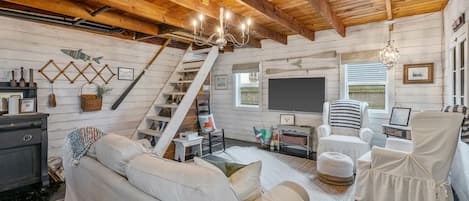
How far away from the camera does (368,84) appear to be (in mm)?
4215

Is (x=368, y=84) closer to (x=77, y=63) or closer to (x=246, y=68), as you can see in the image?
(x=246, y=68)

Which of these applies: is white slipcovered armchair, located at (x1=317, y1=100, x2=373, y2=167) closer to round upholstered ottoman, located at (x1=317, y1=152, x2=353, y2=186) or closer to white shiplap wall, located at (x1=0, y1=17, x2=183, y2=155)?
round upholstered ottoman, located at (x1=317, y1=152, x2=353, y2=186)

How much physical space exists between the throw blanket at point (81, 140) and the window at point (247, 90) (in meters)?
4.03

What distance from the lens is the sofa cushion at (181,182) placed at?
3.34 feet

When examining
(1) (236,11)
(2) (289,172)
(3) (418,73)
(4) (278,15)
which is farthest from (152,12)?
(3) (418,73)

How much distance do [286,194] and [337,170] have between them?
198 cm

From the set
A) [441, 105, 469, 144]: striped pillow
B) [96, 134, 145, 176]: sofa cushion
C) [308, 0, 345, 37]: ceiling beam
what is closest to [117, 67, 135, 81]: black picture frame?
[96, 134, 145, 176]: sofa cushion

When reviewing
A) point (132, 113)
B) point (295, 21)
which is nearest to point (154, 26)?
point (132, 113)

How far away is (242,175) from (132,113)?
3.61 m

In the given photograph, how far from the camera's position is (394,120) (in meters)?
3.64

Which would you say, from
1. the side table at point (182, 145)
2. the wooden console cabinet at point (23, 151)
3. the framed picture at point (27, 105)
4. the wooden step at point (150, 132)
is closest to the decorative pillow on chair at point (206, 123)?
the side table at point (182, 145)

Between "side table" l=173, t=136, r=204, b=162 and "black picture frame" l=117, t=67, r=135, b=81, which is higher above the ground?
"black picture frame" l=117, t=67, r=135, b=81

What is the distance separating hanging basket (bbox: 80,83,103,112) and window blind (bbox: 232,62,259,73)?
121 inches

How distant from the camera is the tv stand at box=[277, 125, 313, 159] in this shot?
14.7ft
